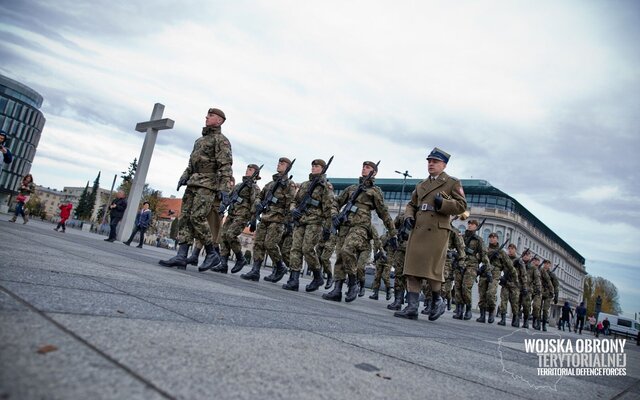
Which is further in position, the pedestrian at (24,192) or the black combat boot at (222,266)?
the pedestrian at (24,192)

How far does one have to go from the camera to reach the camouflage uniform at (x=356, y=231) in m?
7.30

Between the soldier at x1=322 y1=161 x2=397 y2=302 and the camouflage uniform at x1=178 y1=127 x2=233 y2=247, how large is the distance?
2291 mm

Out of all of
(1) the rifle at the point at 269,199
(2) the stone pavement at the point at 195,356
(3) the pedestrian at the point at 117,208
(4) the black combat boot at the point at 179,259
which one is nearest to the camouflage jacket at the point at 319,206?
(1) the rifle at the point at 269,199

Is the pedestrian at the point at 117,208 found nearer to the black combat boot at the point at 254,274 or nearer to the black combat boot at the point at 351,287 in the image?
the black combat boot at the point at 254,274

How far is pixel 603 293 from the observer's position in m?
92.4

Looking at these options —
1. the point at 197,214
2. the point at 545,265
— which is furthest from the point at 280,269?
the point at 545,265

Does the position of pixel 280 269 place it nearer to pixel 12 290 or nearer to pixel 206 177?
pixel 206 177

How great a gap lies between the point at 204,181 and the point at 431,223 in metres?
3.42

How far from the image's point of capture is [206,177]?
646 centimetres

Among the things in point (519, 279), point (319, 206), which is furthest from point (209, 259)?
point (519, 279)

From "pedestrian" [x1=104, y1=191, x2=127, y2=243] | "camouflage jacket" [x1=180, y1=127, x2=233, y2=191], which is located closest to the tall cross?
"pedestrian" [x1=104, y1=191, x2=127, y2=243]

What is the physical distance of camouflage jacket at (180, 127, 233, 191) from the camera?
21.3ft

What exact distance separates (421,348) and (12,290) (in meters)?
2.40

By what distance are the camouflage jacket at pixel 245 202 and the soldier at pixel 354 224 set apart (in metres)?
1.88
